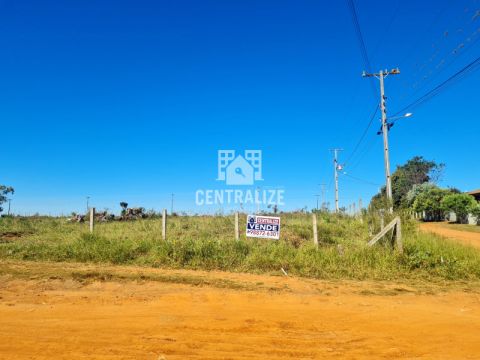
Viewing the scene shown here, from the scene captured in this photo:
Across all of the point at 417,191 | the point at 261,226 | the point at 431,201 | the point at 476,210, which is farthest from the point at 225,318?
the point at 417,191

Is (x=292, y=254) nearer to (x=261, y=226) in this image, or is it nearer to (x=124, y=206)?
(x=261, y=226)

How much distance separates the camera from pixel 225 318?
5.68 meters

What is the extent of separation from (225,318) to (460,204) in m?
36.5

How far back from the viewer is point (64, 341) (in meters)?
4.58

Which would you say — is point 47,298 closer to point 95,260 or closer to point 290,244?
point 95,260

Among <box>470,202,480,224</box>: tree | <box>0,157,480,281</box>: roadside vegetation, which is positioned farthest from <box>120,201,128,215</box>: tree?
<box>470,202,480,224</box>: tree

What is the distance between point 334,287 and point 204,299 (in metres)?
3.09

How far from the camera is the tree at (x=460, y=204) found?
1351 inches

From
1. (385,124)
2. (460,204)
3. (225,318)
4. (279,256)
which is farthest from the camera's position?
(460,204)

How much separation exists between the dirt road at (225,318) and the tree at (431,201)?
3808cm

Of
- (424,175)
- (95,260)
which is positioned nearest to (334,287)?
(95,260)

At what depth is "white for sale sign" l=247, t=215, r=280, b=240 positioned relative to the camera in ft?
39.3

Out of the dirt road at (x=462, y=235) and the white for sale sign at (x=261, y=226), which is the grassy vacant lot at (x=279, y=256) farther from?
the dirt road at (x=462, y=235)

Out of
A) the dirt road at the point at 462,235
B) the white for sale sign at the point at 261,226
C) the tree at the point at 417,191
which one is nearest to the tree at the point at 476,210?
the dirt road at the point at 462,235
